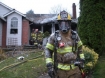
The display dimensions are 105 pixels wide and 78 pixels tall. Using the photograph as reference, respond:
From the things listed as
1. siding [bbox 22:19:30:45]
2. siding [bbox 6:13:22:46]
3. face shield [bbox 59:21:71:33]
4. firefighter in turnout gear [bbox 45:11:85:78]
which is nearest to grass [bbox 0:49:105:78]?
firefighter in turnout gear [bbox 45:11:85:78]

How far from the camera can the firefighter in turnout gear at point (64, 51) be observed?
14.3ft

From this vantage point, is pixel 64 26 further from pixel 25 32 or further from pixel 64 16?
pixel 25 32

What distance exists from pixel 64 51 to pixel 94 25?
713 centimetres

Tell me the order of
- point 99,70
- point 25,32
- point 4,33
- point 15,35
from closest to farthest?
point 99,70
point 15,35
point 4,33
point 25,32

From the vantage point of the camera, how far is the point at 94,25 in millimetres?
11227

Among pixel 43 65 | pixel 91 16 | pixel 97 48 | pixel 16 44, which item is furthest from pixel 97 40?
pixel 16 44

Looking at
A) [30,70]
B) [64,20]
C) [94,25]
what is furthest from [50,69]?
[94,25]

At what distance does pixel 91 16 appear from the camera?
447 inches

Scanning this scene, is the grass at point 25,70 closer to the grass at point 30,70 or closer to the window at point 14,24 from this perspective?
the grass at point 30,70

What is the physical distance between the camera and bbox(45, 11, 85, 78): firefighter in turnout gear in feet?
14.3

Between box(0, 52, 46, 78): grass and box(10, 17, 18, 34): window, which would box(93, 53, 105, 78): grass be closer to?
box(0, 52, 46, 78): grass

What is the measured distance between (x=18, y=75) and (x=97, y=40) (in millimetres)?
4051

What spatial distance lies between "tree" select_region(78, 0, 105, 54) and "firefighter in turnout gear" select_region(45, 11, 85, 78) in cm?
683

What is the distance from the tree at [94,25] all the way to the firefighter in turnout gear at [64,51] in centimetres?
683
